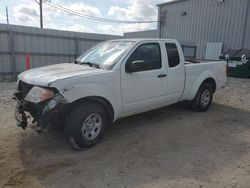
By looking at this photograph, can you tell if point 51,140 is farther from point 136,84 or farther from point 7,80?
point 7,80

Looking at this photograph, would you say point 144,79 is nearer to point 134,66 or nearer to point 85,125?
point 134,66

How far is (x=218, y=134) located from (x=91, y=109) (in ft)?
8.70

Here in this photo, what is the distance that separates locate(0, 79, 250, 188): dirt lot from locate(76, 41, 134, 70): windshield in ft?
4.56

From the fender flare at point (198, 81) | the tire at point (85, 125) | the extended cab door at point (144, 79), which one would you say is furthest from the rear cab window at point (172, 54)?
the tire at point (85, 125)

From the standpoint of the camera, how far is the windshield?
4.48 metres

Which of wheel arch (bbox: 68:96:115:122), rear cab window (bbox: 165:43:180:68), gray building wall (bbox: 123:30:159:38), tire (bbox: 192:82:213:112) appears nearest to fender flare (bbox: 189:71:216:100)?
tire (bbox: 192:82:213:112)

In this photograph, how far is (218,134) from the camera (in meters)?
4.93

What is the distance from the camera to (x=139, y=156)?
3924 mm

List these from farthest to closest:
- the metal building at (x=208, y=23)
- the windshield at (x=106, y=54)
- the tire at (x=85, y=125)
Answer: the metal building at (x=208, y=23)
the windshield at (x=106, y=54)
the tire at (x=85, y=125)

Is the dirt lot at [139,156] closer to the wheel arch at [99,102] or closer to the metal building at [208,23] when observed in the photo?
the wheel arch at [99,102]

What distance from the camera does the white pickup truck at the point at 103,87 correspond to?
3.72m

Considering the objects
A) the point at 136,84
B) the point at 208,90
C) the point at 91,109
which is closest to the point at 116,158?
the point at 91,109

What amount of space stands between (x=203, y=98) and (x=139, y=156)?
322 centimetres

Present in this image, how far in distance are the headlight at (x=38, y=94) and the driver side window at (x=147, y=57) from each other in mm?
1478
